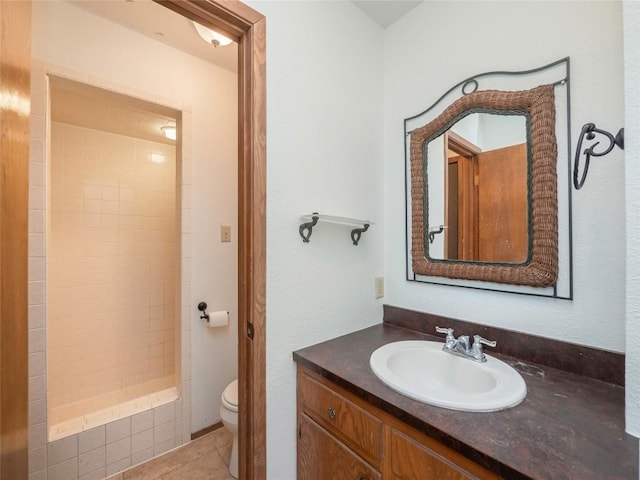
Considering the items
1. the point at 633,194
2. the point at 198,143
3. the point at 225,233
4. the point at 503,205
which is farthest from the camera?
the point at 225,233

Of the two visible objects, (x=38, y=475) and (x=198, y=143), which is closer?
(x=38, y=475)

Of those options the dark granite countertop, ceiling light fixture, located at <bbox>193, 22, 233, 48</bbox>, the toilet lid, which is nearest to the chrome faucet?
the dark granite countertop

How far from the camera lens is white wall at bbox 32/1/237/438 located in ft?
4.90

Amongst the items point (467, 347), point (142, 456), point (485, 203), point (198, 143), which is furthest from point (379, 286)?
point (142, 456)

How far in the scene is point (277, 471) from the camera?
1072mm

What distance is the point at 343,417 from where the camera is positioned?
920mm

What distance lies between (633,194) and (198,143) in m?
2.01

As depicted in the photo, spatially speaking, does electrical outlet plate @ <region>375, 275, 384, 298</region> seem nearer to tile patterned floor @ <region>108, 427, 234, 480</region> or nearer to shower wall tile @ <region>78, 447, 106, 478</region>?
tile patterned floor @ <region>108, 427, 234, 480</region>

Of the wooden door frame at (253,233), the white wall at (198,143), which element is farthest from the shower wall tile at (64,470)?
the wooden door frame at (253,233)

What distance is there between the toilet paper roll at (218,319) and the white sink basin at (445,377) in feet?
3.85

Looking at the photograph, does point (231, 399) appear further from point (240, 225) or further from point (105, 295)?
point (105, 295)

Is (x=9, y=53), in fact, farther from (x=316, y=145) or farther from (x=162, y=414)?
(x=162, y=414)

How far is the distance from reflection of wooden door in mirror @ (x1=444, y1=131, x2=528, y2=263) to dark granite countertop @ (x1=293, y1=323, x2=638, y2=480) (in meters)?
0.44

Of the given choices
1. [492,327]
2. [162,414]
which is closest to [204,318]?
[162,414]
